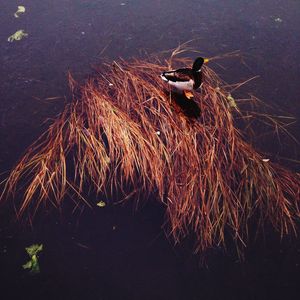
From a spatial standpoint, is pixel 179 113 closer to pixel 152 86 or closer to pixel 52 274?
pixel 152 86

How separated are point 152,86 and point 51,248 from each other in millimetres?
1388

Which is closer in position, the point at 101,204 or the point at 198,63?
the point at 101,204

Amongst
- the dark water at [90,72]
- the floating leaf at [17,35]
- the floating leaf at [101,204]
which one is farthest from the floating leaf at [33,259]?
the floating leaf at [17,35]

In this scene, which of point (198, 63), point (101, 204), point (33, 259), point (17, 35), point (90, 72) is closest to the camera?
point (33, 259)

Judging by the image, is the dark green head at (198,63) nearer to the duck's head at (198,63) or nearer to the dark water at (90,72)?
the duck's head at (198,63)

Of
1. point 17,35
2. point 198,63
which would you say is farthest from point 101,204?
point 17,35

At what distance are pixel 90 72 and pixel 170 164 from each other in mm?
1184

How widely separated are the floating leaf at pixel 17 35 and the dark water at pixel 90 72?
5 centimetres

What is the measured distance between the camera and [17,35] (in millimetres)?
3117

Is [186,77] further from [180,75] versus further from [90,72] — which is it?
[90,72]

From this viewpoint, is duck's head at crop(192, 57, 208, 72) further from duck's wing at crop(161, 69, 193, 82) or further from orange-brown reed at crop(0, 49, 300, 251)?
orange-brown reed at crop(0, 49, 300, 251)

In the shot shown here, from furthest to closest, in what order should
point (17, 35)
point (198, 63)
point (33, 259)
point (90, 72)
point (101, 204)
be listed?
point (17, 35)
point (90, 72)
point (198, 63)
point (101, 204)
point (33, 259)

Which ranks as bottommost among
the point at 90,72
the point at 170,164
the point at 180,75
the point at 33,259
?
the point at 33,259

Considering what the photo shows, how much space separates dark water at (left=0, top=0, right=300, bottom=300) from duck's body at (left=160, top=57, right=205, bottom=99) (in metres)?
0.46
